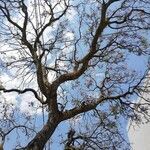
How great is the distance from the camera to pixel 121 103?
1523 cm

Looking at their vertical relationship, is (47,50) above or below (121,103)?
above

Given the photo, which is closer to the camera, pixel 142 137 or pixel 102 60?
pixel 102 60

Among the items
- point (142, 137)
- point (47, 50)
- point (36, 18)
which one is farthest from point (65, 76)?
point (142, 137)

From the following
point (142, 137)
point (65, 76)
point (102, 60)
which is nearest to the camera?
point (65, 76)

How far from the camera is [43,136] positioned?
1380 cm

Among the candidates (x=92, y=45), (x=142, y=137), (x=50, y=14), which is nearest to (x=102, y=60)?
(x=92, y=45)

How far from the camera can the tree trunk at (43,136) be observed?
44.8 ft

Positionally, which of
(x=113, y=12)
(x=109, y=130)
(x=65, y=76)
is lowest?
(x=109, y=130)

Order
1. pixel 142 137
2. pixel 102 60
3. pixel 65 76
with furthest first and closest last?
pixel 142 137
pixel 102 60
pixel 65 76

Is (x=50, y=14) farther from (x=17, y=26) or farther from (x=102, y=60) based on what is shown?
(x=102, y=60)

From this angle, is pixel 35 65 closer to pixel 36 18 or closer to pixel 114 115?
pixel 36 18

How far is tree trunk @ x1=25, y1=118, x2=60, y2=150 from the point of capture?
13.6 meters

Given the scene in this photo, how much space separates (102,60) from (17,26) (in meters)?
2.79

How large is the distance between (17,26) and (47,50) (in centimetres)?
111
